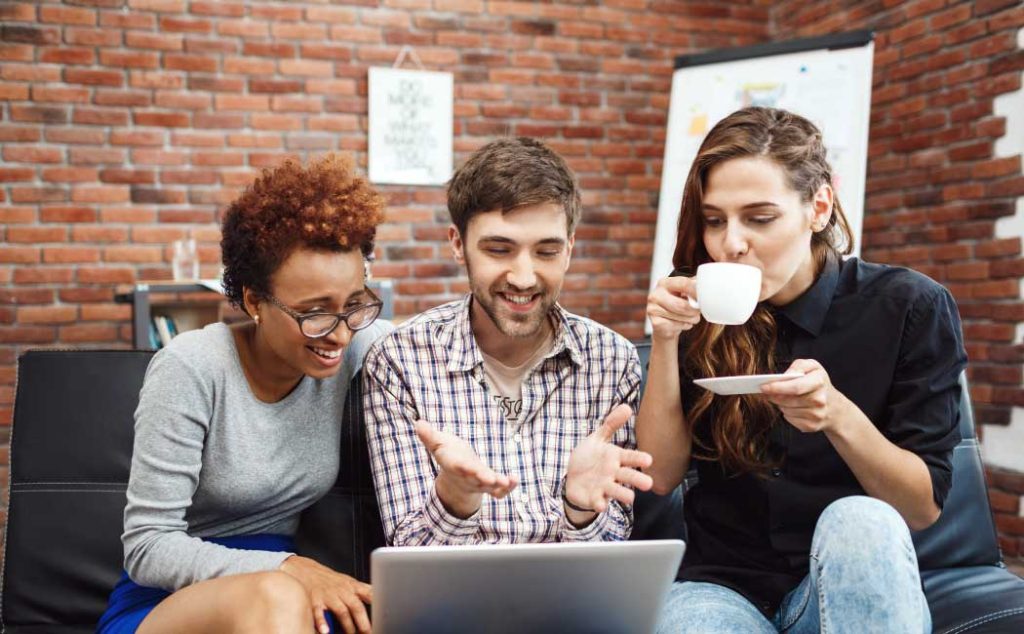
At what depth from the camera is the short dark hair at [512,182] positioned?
1490mm

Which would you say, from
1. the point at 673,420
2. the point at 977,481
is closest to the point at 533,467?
the point at 673,420

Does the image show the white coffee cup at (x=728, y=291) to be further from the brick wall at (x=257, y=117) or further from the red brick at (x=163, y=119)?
the red brick at (x=163, y=119)

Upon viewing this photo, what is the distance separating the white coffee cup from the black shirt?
0.27 m

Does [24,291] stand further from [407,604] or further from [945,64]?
[945,64]

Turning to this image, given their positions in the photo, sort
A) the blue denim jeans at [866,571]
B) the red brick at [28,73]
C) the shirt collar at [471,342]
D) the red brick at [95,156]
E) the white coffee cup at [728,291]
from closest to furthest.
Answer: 1. the blue denim jeans at [866,571]
2. the white coffee cup at [728,291]
3. the shirt collar at [471,342]
4. the red brick at [28,73]
5. the red brick at [95,156]

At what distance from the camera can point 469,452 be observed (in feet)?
4.01

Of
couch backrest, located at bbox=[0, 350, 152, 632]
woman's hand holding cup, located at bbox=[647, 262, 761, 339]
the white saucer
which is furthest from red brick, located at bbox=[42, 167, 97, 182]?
the white saucer

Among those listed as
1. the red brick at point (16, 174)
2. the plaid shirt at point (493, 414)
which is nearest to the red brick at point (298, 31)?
the red brick at point (16, 174)

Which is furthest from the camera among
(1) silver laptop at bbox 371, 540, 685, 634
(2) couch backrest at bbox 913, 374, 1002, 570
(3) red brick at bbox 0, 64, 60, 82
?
(3) red brick at bbox 0, 64, 60, 82

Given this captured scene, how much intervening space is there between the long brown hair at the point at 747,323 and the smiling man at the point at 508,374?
0.16 meters

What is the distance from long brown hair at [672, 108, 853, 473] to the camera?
4.65 feet

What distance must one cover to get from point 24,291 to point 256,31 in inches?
58.5

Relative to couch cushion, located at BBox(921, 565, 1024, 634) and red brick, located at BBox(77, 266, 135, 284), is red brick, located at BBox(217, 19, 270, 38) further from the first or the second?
couch cushion, located at BBox(921, 565, 1024, 634)

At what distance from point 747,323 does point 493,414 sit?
47 centimetres
